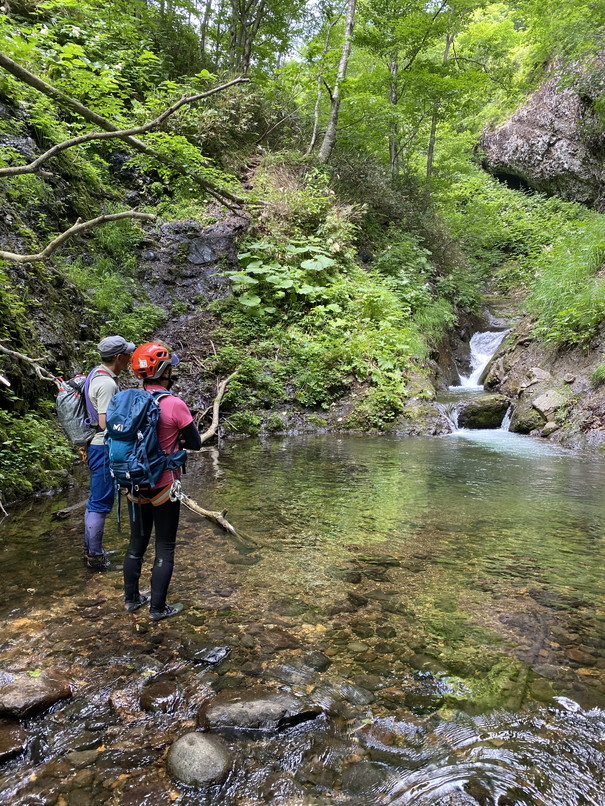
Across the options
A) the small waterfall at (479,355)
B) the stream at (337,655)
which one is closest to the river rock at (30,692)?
the stream at (337,655)

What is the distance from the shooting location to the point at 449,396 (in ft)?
44.0

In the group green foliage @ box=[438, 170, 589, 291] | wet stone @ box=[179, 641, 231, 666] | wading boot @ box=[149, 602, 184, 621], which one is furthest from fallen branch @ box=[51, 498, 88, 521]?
green foliage @ box=[438, 170, 589, 291]

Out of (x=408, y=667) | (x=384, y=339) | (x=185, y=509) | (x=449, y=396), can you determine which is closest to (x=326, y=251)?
(x=384, y=339)

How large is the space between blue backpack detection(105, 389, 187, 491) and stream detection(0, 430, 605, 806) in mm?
1039

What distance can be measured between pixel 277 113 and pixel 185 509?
1631 cm

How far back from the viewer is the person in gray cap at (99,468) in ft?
12.9

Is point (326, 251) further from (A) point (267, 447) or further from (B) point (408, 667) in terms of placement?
(B) point (408, 667)

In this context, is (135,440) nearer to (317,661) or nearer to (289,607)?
(289,607)

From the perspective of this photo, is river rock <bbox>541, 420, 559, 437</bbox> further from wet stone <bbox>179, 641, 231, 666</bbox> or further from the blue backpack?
the blue backpack

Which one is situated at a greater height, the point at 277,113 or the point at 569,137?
the point at 569,137

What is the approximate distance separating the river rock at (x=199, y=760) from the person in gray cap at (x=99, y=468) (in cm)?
225

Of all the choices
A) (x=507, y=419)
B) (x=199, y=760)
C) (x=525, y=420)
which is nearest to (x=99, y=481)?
(x=199, y=760)

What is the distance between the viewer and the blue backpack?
116 inches

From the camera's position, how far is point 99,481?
401 cm
